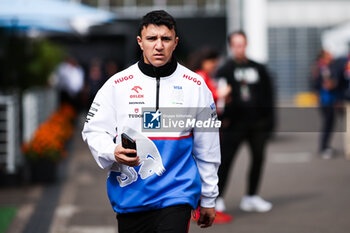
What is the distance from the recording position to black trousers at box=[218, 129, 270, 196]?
748 centimetres

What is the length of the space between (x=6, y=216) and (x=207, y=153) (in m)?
4.29

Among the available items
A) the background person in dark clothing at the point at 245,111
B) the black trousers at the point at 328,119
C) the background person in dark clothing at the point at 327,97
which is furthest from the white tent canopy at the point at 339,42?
the background person in dark clothing at the point at 245,111

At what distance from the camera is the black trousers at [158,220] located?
374cm

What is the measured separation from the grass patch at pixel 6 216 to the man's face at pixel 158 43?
377 cm

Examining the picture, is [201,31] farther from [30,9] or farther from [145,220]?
[145,220]

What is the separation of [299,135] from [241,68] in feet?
34.0

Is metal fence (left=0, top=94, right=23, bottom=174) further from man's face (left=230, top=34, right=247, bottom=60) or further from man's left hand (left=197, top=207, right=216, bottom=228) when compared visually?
man's left hand (left=197, top=207, right=216, bottom=228)

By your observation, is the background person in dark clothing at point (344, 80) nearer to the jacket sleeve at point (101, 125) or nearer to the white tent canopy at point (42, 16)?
the white tent canopy at point (42, 16)

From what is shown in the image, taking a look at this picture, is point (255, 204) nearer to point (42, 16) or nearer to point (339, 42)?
point (42, 16)

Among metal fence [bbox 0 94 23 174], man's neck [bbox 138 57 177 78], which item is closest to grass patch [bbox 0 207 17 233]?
metal fence [bbox 0 94 23 174]

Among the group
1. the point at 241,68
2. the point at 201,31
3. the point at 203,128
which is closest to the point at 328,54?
the point at 241,68

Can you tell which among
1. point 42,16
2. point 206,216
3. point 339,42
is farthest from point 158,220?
point 339,42

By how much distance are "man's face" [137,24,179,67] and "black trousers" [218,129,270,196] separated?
373cm

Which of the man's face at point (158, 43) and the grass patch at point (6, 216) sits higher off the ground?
the man's face at point (158, 43)
